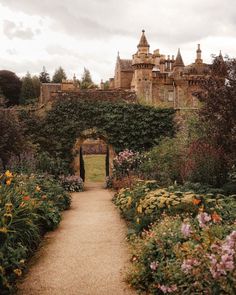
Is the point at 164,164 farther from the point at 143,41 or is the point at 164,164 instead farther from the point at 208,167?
the point at 143,41

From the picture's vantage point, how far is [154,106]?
16.5 meters

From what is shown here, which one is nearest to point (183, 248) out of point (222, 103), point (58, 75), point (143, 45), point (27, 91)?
point (222, 103)

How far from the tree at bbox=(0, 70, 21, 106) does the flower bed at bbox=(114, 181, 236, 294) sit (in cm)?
4789

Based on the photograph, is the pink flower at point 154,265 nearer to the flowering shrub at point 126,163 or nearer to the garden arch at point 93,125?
the flowering shrub at point 126,163

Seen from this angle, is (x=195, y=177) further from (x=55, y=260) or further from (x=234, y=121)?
(x=55, y=260)

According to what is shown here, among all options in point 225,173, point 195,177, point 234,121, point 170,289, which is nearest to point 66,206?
point 195,177

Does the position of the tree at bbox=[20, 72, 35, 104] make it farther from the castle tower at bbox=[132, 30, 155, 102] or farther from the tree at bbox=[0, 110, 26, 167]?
the tree at bbox=[0, 110, 26, 167]

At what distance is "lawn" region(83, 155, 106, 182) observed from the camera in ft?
74.3

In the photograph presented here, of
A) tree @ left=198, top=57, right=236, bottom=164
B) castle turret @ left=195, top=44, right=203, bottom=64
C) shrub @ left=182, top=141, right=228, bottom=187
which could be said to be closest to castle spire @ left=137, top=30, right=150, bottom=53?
castle turret @ left=195, top=44, right=203, bottom=64

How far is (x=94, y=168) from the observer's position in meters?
25.9

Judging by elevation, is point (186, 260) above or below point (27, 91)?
Answer: below

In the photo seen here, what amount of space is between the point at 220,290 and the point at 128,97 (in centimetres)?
1383

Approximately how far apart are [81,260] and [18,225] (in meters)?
1.16

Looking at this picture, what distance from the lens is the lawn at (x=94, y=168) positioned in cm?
2266
